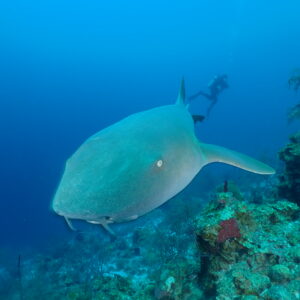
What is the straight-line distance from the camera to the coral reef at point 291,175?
4.53 m

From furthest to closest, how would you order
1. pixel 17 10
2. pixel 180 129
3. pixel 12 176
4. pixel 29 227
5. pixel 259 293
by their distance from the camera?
pixel 17 10 → pixel 12 176 → pixel 29 227 → pixel 180 129 → pixel 259 293

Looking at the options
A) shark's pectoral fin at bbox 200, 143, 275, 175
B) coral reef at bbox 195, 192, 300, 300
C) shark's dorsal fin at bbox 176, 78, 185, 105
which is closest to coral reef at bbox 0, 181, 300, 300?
coral reef at bbox 195, 192, 300, 300

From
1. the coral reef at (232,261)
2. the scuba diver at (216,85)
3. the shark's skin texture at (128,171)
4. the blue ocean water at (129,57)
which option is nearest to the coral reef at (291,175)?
the coral reef at (232,261)

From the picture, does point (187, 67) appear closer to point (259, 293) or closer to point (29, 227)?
point (29, 227)

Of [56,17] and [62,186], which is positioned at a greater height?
[56,17]

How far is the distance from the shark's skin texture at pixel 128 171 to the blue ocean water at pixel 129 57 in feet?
354

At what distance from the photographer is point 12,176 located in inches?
2076

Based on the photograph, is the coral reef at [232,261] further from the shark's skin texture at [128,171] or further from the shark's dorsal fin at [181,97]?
the shark's dorsal fin at [181,97]

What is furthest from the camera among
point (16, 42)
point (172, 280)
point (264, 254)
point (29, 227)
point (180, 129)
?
point (16, 42)

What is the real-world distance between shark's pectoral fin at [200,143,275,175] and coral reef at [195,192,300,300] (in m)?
0.50

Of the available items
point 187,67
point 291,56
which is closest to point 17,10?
point 187,67

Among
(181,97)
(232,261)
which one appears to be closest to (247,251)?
(232,261)

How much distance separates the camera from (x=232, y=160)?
334 cm

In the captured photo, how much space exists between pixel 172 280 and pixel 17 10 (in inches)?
5947
